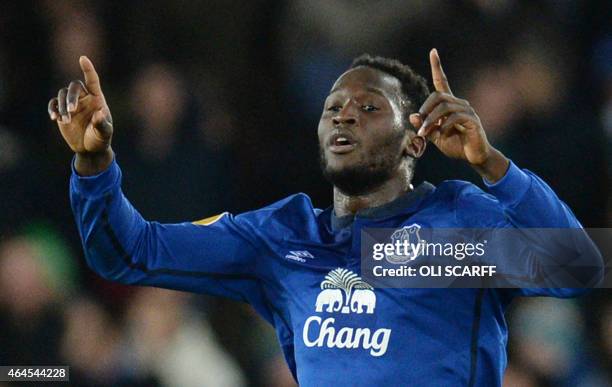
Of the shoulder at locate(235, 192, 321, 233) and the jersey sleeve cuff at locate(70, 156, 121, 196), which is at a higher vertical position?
the jersey sleeve cuff at locate(70, 156, 121, 196)

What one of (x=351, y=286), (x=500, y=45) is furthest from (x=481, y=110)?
(x=351, y=286)

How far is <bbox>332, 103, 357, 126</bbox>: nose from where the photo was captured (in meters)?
3.13

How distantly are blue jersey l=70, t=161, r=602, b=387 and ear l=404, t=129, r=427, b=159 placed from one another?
15 centimetres

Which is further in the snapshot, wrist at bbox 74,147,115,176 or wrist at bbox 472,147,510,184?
wrist at bbox 74,147,115,176

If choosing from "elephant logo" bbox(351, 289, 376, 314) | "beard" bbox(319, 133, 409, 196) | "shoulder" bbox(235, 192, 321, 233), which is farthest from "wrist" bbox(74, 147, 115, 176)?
"elephant logo" bbox(351, 289, 376, 314)

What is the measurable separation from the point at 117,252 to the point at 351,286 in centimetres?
68

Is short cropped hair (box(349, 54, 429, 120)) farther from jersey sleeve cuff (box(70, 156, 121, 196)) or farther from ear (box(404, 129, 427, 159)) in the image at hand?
jersey sleeve cuff (box(70, 156, 121, 196))

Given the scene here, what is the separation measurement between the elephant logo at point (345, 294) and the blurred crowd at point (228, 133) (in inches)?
62.4

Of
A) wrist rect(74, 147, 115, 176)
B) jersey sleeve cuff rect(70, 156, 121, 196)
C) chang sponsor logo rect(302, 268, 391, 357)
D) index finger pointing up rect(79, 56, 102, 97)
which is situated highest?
index finger pointing up rect(79, 56, 102, 97)

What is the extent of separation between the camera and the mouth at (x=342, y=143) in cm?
313

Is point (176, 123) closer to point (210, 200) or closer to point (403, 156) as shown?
point (210, 200)

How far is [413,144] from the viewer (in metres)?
3.29

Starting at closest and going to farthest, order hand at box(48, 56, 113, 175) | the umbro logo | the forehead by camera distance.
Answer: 1. hand at box(48, 56, 113, 175)
2. the umbro logo
3. the forehead

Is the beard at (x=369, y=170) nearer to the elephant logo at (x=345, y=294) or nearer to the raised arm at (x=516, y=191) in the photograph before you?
the elephant logo at (x=345, y=294)
